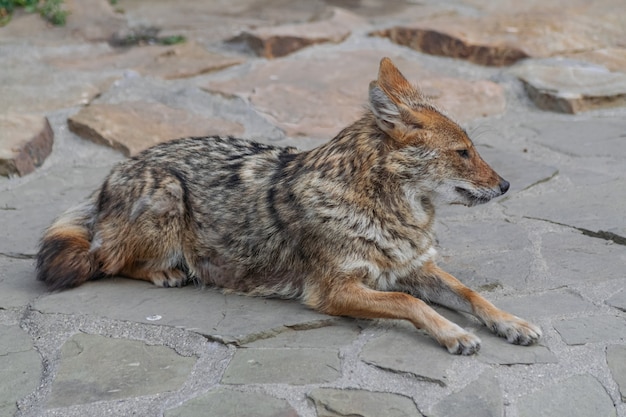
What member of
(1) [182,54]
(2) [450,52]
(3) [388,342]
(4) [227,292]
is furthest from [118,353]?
(2) [450,52]

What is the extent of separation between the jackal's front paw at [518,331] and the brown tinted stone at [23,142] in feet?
12.4

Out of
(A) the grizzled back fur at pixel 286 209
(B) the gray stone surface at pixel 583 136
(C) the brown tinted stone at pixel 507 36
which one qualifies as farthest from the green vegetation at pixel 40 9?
(B) the gray stone surface at pixel 583 136

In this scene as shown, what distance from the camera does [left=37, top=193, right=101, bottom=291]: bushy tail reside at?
195 inches

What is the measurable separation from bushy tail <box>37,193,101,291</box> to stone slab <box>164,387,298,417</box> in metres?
1.45

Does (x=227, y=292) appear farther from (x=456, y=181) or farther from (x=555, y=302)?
(x=555, y=302)

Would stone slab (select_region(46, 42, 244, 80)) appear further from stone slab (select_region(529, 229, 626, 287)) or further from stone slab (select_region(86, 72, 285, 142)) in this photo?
stone slab (select_region(529, 229, 626, 287))

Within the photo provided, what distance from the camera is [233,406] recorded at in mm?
3791

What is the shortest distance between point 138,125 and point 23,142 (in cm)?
91

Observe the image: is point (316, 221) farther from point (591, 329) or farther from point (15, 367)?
point (15, 367)

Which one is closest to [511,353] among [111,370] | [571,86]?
[111,370]

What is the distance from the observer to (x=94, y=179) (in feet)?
21.5

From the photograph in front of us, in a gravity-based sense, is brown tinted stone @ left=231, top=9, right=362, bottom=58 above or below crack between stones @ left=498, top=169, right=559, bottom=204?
above

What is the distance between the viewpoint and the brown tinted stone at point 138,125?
22.7 feet

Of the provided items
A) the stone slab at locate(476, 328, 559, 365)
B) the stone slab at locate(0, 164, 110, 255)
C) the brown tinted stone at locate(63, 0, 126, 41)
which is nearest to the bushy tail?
the stone slab at locate(0, 164, 110, 255)
